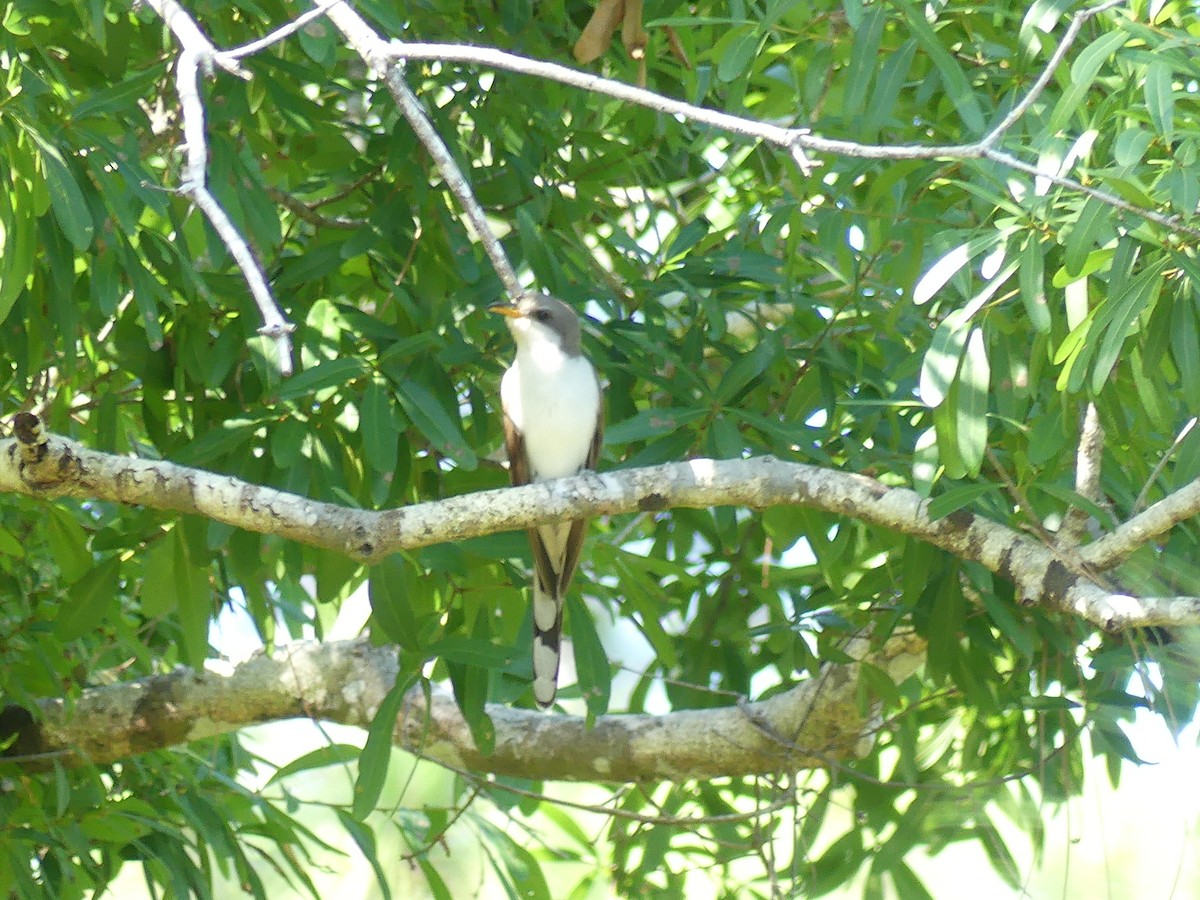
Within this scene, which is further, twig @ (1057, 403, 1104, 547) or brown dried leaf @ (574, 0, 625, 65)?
brown dried leaf @ (574, 0, 625, 65)

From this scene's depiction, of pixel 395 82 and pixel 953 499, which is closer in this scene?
pixel 395 82

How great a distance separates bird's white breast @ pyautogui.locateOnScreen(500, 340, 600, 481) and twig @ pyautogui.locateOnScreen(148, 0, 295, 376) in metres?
2.44

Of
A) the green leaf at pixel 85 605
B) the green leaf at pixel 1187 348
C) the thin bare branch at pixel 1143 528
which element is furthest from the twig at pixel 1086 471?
the green leaf at pixel 85 605

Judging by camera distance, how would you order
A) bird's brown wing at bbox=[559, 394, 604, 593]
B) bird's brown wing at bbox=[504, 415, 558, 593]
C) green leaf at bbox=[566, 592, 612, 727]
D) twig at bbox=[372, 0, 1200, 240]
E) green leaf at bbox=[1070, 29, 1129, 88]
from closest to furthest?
twig at bbox=[372, 0, 1200, 240]
green leaf at bbox=[1070, 29, 1129, 88]
green leaf at bbox=[566, 592, 612, 727]
bird's brown wing at bbox=[559, 394, 604, 593]
bird's brown wing at bbox=[504, 415, 558, 593]

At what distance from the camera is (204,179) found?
2.78 meters

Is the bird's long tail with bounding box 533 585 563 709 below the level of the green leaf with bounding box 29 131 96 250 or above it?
below

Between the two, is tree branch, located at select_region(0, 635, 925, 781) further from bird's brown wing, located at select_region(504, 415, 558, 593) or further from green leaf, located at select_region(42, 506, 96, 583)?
green leaf, located at select_region(42, 506, 96, 583)

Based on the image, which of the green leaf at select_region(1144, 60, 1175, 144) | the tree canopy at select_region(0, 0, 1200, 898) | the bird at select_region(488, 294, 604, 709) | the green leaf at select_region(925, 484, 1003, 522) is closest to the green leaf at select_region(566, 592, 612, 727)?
the tree canopy at select_region(0, 0, 1200, 898)

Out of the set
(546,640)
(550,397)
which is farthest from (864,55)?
(546,640)

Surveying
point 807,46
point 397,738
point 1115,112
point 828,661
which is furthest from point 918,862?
point 1115,112

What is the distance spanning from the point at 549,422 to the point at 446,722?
1306 mm

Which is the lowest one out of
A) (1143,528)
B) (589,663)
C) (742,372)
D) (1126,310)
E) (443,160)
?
(1143,528)

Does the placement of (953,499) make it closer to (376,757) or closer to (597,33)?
(597,33)

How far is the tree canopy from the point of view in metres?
3.54
